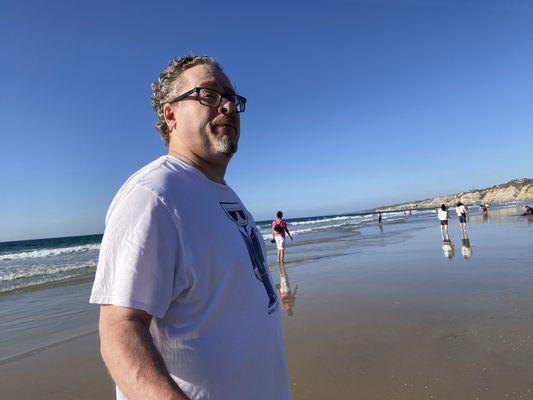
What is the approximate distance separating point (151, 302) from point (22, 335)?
789 centimetres

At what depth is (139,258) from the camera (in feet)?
3.76

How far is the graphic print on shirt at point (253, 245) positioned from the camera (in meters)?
1.62

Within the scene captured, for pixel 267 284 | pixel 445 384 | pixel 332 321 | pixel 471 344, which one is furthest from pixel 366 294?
pixel 267 284

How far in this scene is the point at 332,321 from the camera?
6.08 m

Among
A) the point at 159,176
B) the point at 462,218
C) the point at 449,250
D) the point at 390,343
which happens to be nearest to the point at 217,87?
the point at 159,176

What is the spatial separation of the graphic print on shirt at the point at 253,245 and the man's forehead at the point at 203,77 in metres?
0.63

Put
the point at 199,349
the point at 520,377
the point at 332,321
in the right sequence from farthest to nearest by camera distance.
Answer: the point at 332,321 → the point at 520,377 → the point at 199,349

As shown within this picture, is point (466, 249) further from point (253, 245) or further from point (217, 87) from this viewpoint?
point (217, 87)

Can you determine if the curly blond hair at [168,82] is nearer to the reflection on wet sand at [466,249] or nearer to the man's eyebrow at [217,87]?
the man's eyebrow at [217,87]

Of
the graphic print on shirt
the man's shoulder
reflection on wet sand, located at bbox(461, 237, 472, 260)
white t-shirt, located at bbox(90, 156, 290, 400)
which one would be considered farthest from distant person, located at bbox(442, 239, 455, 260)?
the man's shoulder

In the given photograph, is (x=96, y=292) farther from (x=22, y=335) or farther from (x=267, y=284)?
(x=22, y=335)

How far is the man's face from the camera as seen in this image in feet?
5.57

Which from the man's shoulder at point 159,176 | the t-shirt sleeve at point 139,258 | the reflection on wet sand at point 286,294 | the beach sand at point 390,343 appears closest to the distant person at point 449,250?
the beach sand at point 390,343

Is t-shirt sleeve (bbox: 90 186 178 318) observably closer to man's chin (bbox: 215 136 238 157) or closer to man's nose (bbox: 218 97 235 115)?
man's chin (bbox: 215 136 238 157)
